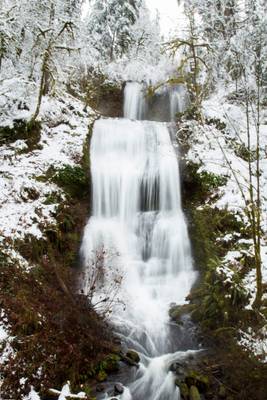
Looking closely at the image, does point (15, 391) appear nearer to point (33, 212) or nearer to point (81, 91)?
point (33, 212)

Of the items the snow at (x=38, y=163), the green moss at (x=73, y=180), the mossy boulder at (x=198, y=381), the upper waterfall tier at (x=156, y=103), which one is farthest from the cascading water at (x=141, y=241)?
the upper waterfall tier at (x=156, y=103)

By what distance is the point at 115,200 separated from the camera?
1225cm

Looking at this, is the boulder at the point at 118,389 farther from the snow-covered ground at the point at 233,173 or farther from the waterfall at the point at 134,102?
the waterfall at the point at 134,102

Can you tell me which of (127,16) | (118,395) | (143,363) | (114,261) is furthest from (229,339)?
(127,16)

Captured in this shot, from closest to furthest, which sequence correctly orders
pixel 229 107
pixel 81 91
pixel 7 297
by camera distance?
pixel 7 297 < pixel 229 107 < pixel 81 91

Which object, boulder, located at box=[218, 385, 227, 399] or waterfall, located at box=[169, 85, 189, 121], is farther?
waterfall, located at box=[169, 85, 189, 121]

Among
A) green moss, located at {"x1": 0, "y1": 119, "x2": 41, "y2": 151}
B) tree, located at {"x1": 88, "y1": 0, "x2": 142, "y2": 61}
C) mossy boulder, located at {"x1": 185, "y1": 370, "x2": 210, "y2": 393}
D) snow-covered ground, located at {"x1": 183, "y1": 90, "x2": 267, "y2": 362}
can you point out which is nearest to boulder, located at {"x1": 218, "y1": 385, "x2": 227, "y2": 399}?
mossy boulder, located at {"x1": 185, "y1": 370, "x2": 210, "y2": 393}

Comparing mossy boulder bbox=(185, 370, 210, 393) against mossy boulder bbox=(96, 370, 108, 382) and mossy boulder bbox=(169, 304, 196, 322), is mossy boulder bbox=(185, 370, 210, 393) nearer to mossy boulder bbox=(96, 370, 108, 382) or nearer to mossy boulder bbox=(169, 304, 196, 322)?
mossy boulder bbox=(96, 370, 108, 382)

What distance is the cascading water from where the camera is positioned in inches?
302

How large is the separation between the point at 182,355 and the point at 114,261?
147 inches

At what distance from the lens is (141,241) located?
36.6 ft

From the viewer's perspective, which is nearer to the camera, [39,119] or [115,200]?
[115,200]

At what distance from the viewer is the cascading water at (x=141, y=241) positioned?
302 inches

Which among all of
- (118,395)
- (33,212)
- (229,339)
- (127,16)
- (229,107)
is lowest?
(118,395)
